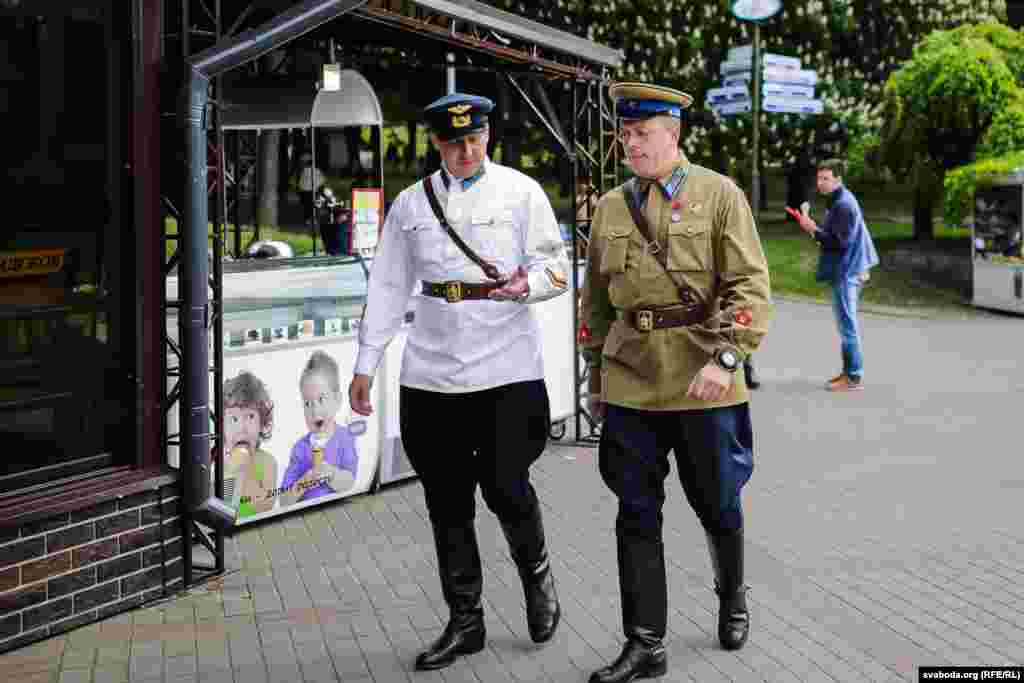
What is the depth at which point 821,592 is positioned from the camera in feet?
19.6

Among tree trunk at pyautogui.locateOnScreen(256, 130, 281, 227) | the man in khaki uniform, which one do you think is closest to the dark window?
the man in khaki uniform

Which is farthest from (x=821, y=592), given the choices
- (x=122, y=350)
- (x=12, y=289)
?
(x=12, y=289)

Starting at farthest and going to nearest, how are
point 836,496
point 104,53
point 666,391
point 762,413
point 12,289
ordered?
point 762,413, point 836,496, point 104,53, point 12,289, point 666,391

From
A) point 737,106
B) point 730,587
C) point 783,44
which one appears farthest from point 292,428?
point 783,44

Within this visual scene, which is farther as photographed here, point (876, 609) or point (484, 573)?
point (484, 573)

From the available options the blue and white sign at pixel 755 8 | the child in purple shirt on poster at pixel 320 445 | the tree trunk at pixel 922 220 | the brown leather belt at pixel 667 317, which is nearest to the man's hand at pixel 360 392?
the brown leather belt at pixel 667 317

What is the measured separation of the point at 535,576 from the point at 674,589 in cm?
98

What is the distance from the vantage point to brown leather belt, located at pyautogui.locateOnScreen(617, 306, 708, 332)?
15.8ft

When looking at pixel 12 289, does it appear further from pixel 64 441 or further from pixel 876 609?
pixel 876 609

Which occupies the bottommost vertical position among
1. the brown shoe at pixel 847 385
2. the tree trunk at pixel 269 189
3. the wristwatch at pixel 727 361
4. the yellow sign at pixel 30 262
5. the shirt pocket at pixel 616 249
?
the brown shoe at pixel 847 385

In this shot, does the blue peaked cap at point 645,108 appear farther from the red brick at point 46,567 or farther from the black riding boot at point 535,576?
the red brick at point 46,567

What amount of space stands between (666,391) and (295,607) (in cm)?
190

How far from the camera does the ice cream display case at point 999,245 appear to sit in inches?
775

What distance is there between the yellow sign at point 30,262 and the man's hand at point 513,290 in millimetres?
1763
